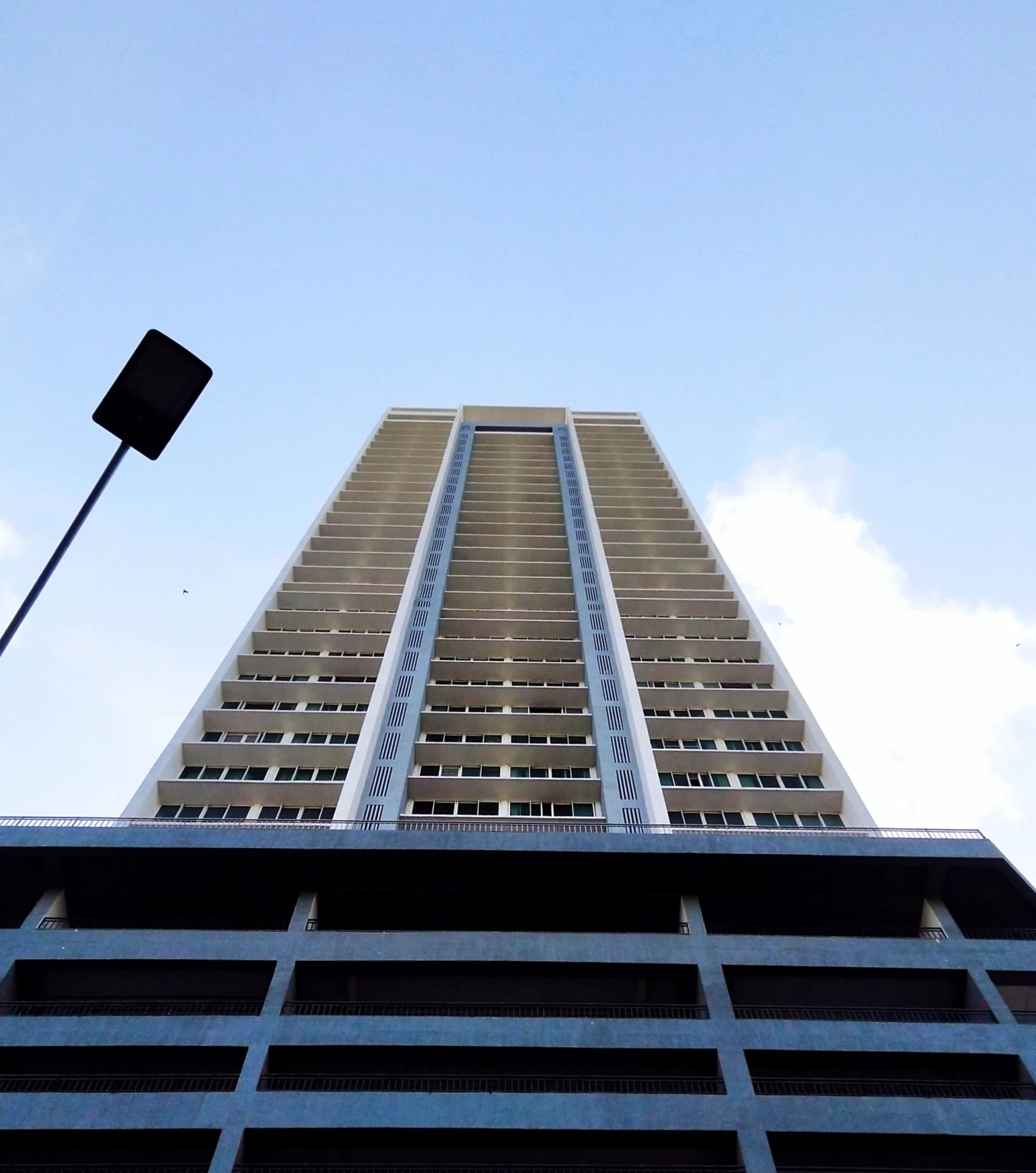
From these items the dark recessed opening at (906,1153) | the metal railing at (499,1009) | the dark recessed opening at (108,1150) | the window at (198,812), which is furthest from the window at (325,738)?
the dark recessed opening at (906,1153)

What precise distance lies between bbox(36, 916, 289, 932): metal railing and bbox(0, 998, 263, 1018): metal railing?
2510 millimetres

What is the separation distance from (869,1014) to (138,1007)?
61.4ft

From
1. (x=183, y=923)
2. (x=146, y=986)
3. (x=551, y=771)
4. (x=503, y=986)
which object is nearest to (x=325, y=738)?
(x=551, y=771)

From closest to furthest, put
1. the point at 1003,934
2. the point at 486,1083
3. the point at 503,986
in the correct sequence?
the point at 486,1083
the point at 503,986
the point at 1003,934

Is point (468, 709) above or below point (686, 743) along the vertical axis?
above

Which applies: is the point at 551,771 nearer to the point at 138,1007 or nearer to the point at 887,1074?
the point at 887,1074

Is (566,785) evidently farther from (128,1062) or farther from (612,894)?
(128,1062)

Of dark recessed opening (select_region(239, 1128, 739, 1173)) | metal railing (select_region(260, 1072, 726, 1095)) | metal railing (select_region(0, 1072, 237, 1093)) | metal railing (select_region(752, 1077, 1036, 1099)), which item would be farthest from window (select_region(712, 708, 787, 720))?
metal railing (select_region(0, 1072, 237, 1093))

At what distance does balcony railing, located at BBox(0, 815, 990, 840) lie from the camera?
2470cm

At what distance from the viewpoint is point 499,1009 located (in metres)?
21.7

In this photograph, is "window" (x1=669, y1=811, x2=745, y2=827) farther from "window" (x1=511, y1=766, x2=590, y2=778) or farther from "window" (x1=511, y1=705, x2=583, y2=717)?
"window" (x1=511, y1=705, x2=583, y2=717)

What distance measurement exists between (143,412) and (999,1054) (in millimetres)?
22477

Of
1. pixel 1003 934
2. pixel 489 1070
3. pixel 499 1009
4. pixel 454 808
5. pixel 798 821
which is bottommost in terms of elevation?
pixel 489 1070

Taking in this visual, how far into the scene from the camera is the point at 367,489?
5994cm
